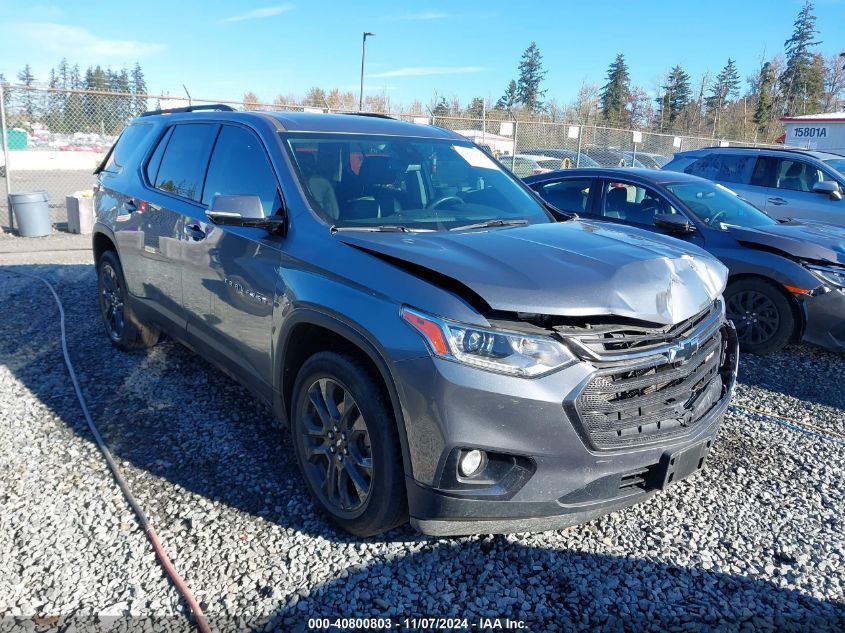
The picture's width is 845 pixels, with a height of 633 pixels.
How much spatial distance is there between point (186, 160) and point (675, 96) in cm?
7417

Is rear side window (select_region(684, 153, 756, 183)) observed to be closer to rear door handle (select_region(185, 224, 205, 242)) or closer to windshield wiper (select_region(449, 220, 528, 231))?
windshield wiper (select_region(449, 220, 528, 231))

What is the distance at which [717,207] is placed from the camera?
614 cm

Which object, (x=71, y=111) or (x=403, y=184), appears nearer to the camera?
(x=403, y=184)

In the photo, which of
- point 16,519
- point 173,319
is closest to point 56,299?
point 173,319

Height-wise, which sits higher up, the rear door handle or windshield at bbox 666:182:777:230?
windshield at bbox 666:182:777:230

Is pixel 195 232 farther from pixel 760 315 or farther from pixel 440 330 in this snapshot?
pixel 760 315

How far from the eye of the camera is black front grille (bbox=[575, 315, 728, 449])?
2.42 meters

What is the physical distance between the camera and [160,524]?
3023 mm

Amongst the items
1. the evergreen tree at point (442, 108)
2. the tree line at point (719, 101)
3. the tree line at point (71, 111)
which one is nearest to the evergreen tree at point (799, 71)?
the tree line at point (719, 101)

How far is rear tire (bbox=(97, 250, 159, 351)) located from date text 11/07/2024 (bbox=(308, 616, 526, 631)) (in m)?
3.18

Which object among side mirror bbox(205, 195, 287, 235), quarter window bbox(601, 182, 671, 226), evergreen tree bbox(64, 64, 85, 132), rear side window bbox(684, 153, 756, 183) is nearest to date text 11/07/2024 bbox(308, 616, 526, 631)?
side mirror bbox(205, 195, 287, 235)

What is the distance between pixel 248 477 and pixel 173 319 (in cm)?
142

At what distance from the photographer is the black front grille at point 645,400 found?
242 centimetres

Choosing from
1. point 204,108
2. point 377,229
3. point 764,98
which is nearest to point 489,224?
point 377,229
